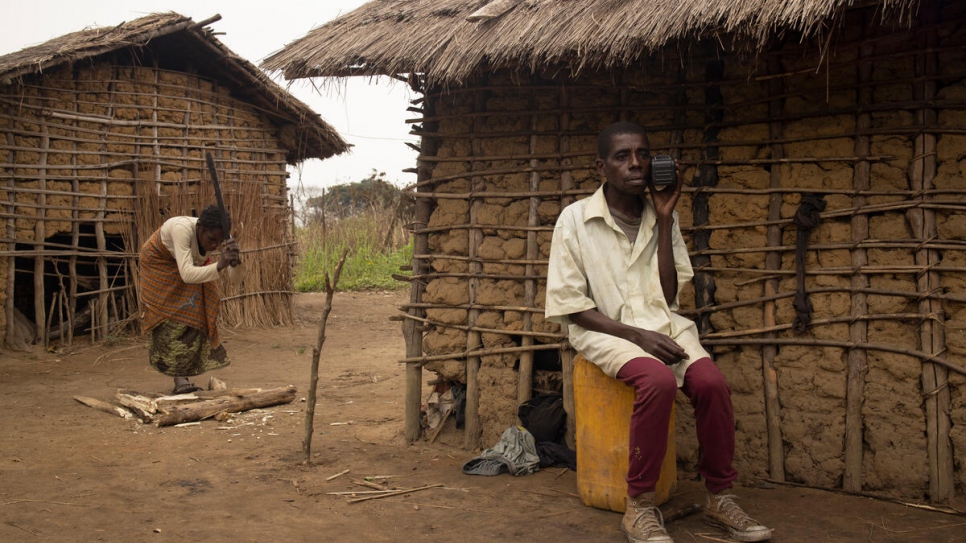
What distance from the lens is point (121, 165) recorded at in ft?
30.6

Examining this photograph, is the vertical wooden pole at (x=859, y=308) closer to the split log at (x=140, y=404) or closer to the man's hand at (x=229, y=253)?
the man's hand at (x=229, y=253)

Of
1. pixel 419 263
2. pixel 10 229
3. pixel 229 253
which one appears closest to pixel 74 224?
pixel 10 229

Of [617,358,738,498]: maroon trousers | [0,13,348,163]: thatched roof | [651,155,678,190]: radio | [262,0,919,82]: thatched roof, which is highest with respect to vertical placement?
[0,13,348,163]: thatched roof

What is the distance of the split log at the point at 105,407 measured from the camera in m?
5.89

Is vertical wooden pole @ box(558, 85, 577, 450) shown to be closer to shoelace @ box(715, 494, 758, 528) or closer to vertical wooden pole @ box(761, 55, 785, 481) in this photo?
vertical wooden pole @ box(761, 55, 785, 481)

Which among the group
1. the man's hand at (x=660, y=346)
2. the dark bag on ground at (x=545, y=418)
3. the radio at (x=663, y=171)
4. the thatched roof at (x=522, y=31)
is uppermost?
the thatched roof at (x=522, y=31)

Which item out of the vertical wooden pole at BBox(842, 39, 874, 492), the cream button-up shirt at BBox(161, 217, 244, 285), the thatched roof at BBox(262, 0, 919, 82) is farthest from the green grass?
the vertical wooden pole at BBox(842, 39, 874, 492)

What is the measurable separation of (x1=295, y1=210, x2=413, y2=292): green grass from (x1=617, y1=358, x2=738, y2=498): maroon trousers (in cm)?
1263

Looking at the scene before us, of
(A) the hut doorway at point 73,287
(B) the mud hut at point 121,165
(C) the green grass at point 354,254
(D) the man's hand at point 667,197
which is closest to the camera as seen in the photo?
(D) the man's hand at point 667,197

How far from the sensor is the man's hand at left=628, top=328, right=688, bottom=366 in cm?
333

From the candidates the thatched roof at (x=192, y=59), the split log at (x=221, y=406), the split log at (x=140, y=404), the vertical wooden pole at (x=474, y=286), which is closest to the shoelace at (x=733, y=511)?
the vertical wooden pole at (x=474, y=286)

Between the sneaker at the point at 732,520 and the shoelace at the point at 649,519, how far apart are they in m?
0.25

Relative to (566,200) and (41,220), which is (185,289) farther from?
(41,220)

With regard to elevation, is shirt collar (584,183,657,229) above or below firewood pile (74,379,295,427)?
above
